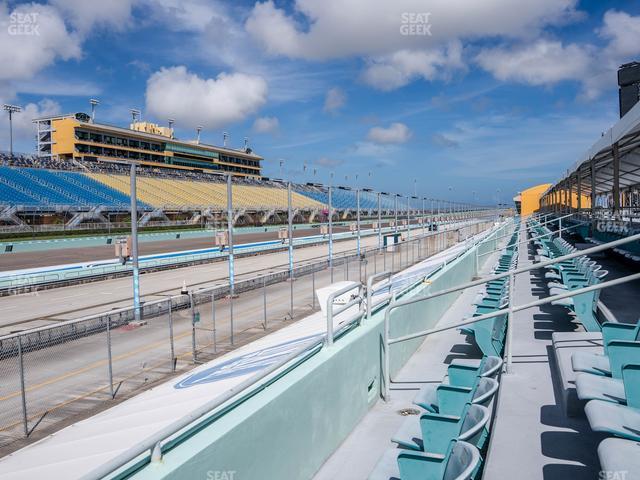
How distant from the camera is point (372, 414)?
5734 mm

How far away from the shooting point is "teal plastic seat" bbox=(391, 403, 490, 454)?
11.7 feet

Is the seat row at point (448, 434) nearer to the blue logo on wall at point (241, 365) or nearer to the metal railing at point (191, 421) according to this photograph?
the metal railing at point (191, 421)

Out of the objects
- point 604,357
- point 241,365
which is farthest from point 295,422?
point 241,365

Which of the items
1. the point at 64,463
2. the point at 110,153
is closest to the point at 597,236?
the point at 64,463

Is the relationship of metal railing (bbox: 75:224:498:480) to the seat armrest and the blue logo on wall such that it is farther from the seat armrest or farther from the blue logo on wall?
the seat armrest

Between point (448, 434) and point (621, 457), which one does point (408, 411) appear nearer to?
point (448, 434)

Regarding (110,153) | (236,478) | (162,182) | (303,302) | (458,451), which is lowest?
(303,302)

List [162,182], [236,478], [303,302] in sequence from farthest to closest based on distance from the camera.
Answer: [162,182], [303,302], [236,478]

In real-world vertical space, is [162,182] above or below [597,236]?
above

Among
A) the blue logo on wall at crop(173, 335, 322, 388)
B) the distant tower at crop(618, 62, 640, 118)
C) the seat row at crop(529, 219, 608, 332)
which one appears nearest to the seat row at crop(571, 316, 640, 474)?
the seat row at crop(529, 219, 608, 332)

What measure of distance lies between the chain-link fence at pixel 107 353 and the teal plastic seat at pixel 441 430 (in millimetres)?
7635

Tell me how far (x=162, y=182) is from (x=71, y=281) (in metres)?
48.8

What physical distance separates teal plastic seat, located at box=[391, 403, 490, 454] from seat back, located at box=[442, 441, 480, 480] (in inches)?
15.1

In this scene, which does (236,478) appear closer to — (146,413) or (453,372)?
(453,372)
